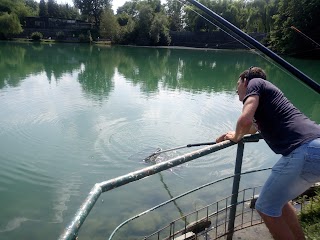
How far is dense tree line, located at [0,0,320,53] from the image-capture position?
158 feet

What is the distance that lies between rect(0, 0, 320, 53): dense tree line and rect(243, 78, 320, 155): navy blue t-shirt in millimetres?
40117

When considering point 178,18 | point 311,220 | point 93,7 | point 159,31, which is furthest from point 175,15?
point 311,220

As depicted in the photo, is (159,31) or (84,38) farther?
(84,38)

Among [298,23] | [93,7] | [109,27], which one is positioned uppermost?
[93,7]

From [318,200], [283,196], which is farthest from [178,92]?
[283,196]

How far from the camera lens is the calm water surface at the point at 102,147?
21.4ft

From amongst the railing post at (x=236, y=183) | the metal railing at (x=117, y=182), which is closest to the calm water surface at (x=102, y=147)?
the railing post at (x=236, y=183)

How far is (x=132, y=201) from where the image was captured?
695 centimetres

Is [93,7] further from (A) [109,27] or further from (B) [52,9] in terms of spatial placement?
(A) [109,27]

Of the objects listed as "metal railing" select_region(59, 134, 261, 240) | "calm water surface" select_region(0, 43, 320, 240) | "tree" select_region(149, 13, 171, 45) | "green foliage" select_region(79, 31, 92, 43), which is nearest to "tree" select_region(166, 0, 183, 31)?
"tree" select_region(149, 13, 171, 45)

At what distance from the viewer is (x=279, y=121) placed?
2.53 meters

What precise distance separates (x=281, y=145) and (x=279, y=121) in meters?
0.19

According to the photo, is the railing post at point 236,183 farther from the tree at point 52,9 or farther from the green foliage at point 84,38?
the tree at point 52,9

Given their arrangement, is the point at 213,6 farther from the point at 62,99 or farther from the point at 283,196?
the point at 283,196
